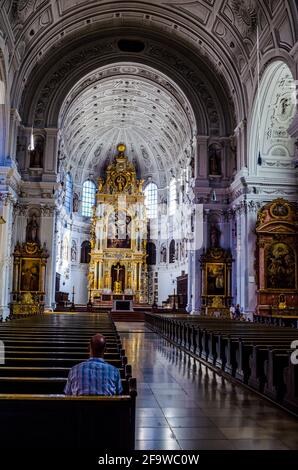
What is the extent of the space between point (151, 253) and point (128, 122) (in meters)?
10.5

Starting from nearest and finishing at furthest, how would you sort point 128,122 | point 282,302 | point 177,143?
point 282,302
point 177,143
point 128,122

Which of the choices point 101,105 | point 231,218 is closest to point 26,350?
point 231,218

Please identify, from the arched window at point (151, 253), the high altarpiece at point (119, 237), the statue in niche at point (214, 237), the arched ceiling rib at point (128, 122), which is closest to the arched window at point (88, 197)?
the arched ceiling rib at point (128, 122)

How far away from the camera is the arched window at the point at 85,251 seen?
1527 inches

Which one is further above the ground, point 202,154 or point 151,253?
point 202,154

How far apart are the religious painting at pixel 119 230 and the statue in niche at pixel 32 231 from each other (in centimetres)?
1314

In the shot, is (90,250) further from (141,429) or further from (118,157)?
(141,429)

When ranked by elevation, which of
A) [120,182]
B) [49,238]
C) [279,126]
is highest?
[120,182]

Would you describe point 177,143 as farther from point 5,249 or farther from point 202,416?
point 202,416

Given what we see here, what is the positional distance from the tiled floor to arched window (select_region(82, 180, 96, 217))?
31.7 m

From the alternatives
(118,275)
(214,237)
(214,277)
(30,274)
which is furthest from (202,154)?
(118,275)

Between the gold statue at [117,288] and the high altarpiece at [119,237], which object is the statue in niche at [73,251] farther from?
the gold statue at [117,288]

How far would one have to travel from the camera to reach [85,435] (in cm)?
311

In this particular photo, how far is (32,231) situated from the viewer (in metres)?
25.0
